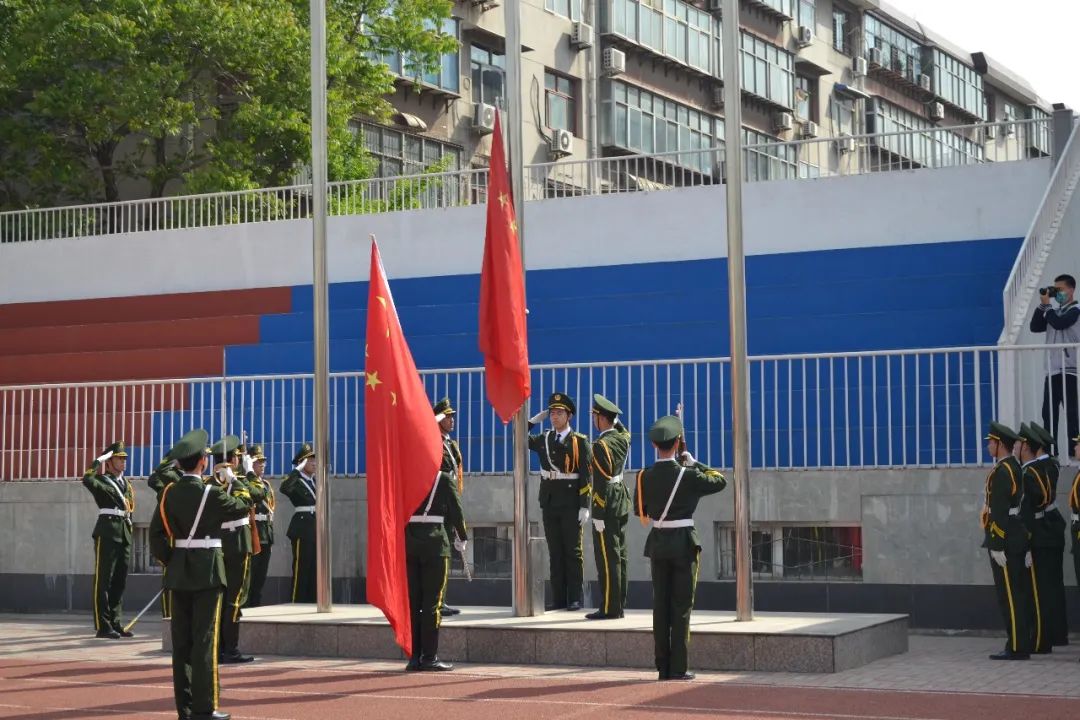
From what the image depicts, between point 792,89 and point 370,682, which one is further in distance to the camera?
point 792,89

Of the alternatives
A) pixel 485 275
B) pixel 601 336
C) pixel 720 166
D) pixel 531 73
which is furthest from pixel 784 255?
pixel 531 73

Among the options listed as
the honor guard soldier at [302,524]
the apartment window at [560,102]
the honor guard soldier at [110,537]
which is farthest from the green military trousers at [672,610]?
the apartment window at [560,102]

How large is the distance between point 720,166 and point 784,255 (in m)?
7.63

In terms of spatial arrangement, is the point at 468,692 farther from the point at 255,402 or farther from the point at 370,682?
the point at 255,402

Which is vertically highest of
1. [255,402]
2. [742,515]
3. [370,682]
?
[255,402]

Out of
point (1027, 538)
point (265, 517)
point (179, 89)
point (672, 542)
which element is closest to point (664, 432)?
point (672, 542)

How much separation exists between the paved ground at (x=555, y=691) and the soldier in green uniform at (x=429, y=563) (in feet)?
0.86

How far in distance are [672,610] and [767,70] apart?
3671 centimetres

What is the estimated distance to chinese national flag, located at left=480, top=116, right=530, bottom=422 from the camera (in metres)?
13.6

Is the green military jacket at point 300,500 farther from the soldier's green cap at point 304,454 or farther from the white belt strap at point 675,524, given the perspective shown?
the white belt strap at point 675,524

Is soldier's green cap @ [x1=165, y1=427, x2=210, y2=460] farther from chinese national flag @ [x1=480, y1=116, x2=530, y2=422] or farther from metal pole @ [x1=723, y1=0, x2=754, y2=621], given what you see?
metal pole @ [x1=723, y1=0, x2=754, y2=621]

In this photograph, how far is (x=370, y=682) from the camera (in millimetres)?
12188

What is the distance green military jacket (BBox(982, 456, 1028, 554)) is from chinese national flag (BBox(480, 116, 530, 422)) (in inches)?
153

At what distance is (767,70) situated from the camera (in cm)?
4672
